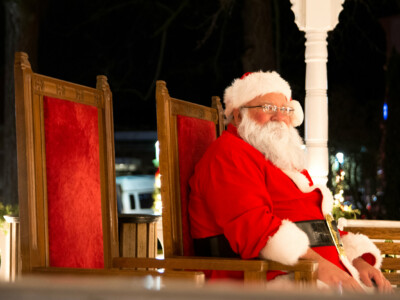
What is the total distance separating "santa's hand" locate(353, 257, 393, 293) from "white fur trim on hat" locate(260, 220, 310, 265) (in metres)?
0.55

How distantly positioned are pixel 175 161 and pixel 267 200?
0.45m

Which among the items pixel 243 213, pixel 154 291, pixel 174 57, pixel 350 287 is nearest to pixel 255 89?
pixel 243 213

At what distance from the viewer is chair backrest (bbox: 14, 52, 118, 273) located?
8.34ft

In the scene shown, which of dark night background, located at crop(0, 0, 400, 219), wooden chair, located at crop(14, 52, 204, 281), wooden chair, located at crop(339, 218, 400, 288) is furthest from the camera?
dark night background, located at crop(0, 0, 400, 219)

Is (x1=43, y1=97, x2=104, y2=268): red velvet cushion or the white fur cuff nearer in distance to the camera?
(x1=43, y1=97, x2=104, y2=268): red velvet cushion

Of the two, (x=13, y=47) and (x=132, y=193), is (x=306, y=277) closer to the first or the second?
(x=13, y=47)

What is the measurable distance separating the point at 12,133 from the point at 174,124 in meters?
7.60

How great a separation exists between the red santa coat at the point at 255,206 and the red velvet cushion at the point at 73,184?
444mm

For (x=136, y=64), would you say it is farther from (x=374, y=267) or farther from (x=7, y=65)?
(x=374, y=267)

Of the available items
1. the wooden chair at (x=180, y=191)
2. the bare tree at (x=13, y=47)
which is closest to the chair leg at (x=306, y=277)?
the wooden chair at (x=180, y=191)

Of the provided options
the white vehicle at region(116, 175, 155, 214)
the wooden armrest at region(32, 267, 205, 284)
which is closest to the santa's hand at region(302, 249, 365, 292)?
the wooden armrest at region(32, 267, 205, 284)

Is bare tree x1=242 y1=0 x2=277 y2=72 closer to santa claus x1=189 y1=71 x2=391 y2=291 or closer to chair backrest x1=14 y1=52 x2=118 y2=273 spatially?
santa claus x1=189 y1=71 x2=391 y2=291

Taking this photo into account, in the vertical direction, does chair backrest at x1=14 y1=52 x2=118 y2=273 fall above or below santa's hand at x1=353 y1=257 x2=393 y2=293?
above

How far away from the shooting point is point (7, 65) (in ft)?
34.5
